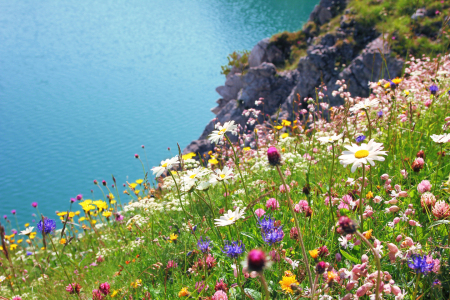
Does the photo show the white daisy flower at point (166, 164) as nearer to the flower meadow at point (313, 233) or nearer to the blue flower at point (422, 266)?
the flower meadow at point (313, 233)

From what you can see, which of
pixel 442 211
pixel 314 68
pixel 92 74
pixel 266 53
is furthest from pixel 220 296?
pixel 92 74

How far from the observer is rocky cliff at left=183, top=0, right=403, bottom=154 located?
9781 mm

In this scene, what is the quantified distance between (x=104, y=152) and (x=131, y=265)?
17808 mm

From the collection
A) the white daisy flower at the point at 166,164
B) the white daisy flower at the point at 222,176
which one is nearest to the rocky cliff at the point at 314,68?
the white daisy flower at the point at 166,164

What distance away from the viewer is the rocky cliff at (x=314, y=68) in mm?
9781

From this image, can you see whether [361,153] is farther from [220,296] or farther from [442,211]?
[220,296]

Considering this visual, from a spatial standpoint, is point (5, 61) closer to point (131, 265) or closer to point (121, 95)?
point (121, 95)

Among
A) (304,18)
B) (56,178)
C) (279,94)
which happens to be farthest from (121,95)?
(304,18)

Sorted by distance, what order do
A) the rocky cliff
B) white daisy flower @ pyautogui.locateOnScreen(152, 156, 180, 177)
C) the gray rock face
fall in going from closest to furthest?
white daisy flower @ pyautogui.locateOnScreen(152, 156, 180, 177)
the rocky cliff
the gray rock face

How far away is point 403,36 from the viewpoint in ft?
31.0

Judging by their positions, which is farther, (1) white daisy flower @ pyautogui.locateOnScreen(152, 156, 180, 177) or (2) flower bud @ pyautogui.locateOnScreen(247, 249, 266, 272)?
(1) white daisy flower @ pyautogui.locateOnScreen(152, 156, 180, 177)

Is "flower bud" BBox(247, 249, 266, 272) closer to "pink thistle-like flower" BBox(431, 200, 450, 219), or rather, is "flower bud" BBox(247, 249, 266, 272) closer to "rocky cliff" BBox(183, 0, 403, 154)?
"pink thistle-like flower" BBox(431, 200, 450, 219)

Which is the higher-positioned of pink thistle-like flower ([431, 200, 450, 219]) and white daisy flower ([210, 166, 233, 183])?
white daisy flower ([210, 166, 233, 183])

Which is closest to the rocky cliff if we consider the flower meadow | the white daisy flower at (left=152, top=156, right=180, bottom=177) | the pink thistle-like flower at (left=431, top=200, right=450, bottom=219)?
the flower meadow
